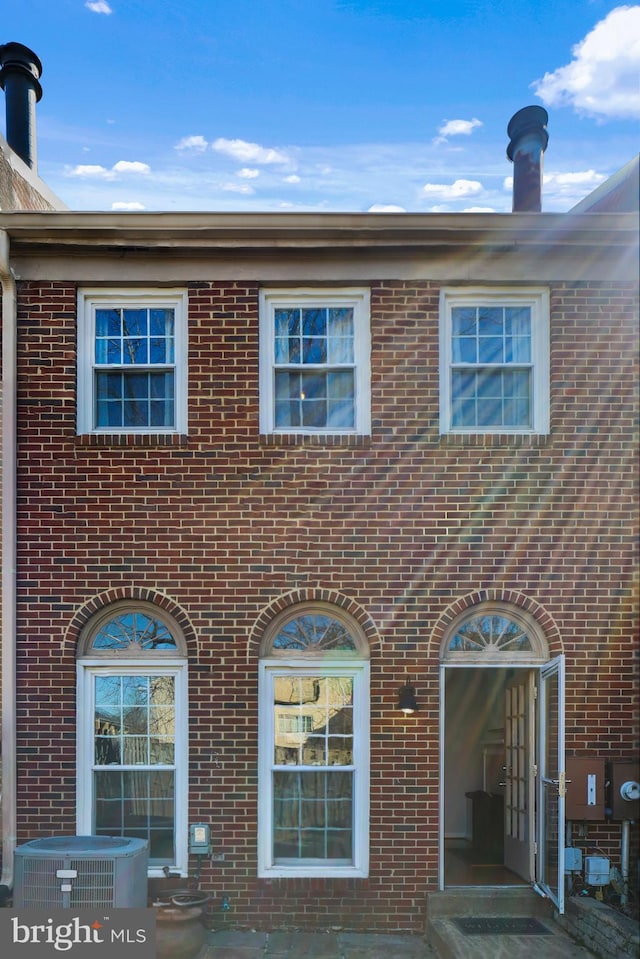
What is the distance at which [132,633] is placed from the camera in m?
→ 7.42

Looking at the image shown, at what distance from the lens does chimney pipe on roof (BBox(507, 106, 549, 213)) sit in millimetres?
9672

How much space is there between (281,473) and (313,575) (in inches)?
39.6

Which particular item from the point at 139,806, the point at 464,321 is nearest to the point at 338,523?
the point at 464,321

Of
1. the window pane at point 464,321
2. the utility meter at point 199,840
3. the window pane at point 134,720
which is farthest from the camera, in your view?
the window pane at point 464,321

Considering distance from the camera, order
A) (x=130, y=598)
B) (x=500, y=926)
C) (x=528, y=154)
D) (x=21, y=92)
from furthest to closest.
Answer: (x=528, y=154) → (x=21, y=92) → (x=130, y=598) → (x=500, y=926)

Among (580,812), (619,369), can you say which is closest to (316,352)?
(619,369)

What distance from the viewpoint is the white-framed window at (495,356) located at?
757cm

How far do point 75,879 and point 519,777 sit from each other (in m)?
4.52

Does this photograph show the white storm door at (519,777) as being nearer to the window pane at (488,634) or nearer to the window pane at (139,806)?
the window pane at (488,634)

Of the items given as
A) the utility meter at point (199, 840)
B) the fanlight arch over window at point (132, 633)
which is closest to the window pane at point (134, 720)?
the fanlight arch over window at point (132, 633)

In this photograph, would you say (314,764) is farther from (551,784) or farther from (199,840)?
(551,784)

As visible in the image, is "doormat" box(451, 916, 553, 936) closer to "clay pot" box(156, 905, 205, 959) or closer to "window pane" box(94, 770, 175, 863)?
"clay pot" box(156, 905, 205, 959)

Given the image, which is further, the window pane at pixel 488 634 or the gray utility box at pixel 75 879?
the window pane at pixel 488 634

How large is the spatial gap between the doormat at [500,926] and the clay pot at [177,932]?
2224 millimetres
